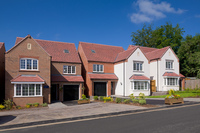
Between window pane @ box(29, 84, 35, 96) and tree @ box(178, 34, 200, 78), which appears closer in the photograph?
window pane @ box(29, 84, 35, 96)

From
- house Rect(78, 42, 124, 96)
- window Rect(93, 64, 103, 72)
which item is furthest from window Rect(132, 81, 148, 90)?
window Rect(93, 64, 103, 72)

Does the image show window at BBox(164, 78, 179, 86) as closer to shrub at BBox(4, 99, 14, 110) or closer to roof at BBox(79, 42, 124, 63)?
roof at BBox(79, 42, 124, 63)

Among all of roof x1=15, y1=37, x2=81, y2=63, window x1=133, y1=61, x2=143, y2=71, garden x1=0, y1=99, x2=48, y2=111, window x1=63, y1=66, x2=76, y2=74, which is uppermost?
roof x1=15, y1=37, x2=81, y2=63

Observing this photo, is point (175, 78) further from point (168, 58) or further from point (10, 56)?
point (10, 56)

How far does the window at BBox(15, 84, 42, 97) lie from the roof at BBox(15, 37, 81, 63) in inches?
288

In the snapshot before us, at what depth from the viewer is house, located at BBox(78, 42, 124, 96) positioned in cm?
2992

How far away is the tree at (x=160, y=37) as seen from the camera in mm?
53378

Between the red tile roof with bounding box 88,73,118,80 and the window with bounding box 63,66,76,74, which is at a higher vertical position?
the window with bounding box 63,66,76,74

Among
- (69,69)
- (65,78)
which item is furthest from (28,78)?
(69,69)

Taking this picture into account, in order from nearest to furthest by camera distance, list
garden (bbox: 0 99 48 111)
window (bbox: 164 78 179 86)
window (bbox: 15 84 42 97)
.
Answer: garden (bbox: 0 99 48 111) < window (bbox: 15 84 42 97) < window (bbox: 164 78 179 86)

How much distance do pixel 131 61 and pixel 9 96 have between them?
19.4 meters

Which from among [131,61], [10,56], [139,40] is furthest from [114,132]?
[139,40]

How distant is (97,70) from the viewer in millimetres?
31422

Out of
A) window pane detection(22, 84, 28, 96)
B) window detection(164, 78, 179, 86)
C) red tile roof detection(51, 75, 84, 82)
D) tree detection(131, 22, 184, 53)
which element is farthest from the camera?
tree detection(131, 22, 184, 53)
